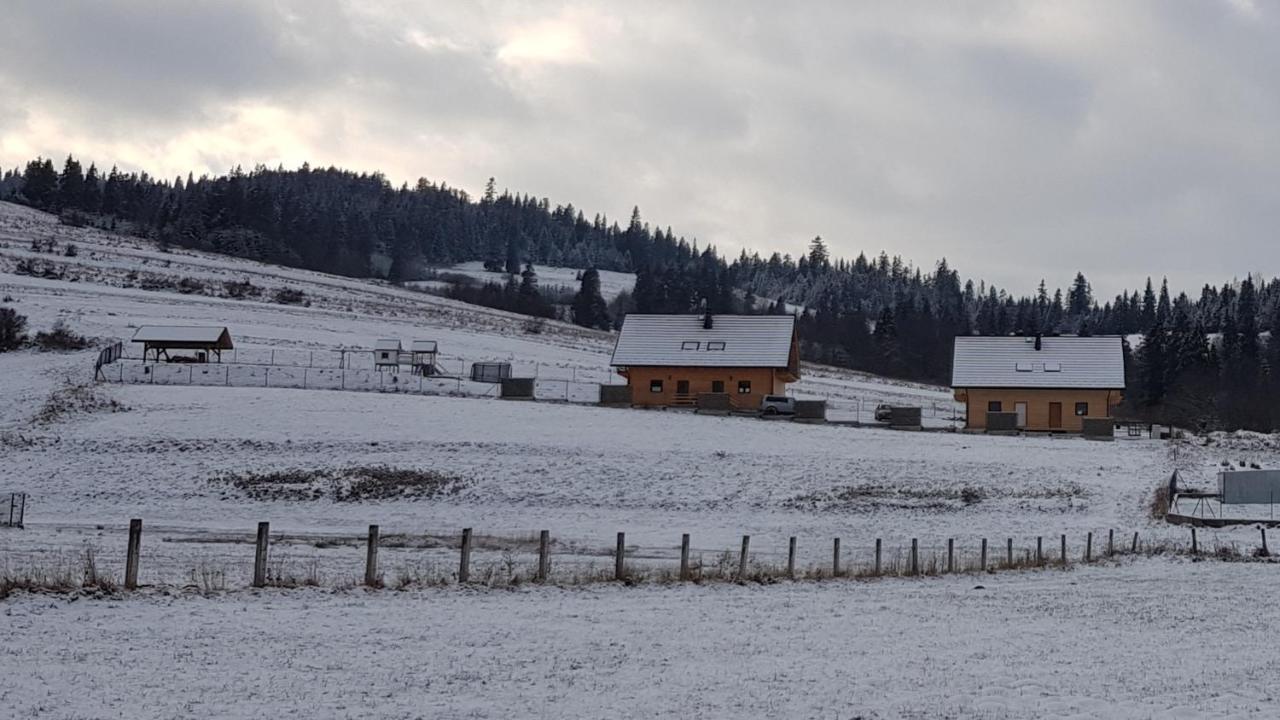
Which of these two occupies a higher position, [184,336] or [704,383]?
[184,336]

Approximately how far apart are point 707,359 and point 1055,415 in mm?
21485

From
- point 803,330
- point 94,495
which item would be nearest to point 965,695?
point 94,495

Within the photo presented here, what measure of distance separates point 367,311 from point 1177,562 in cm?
9505

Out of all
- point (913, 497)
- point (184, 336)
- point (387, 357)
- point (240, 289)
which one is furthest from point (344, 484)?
point (240, 289)

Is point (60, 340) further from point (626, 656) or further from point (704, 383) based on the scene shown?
point (626, 656)

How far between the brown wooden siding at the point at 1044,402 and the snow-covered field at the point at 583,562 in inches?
122

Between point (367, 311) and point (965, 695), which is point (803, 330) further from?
point (965, 695)

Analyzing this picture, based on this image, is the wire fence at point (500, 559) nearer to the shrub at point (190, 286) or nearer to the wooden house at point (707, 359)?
the wooden house at point (707, 359)

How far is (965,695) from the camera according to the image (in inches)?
488

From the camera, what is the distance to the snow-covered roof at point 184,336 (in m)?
64.2

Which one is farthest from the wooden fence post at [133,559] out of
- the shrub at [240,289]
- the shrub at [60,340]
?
the shrub at [240,289]

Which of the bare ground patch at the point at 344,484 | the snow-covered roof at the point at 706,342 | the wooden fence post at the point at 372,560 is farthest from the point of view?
the snow-covered roof at the point at 706,342

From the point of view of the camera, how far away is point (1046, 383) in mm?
66250

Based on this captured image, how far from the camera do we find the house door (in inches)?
2611
